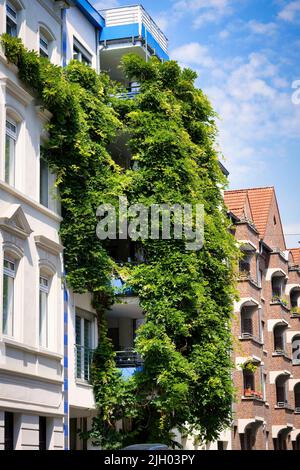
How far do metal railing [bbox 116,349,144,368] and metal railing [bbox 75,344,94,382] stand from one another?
1.60 metres

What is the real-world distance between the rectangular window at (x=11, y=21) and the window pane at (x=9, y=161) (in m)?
3.14

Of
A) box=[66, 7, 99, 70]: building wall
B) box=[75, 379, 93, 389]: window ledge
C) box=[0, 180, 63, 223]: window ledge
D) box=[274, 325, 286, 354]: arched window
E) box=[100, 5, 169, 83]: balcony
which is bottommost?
box=[75, 379, 93, 389]: window ledge

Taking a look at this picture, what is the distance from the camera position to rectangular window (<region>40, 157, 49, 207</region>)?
2670cm

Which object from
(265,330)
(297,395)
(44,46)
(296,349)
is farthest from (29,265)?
(297,395)

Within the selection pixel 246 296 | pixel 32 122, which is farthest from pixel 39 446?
pixel 246 296

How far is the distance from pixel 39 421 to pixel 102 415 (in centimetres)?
365

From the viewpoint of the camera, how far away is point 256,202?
5791cm

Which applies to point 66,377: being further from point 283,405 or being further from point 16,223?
point 283,405

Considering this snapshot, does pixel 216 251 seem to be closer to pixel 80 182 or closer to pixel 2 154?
pixel 80 182

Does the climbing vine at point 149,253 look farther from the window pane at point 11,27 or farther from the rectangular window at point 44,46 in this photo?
the window pane at point 11,27

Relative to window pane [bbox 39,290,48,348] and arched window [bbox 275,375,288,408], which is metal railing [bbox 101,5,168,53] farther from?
arched window [bbox 275,375,288,408]

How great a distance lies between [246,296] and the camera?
156 feet

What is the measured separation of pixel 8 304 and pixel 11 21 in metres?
Answer: 7.89

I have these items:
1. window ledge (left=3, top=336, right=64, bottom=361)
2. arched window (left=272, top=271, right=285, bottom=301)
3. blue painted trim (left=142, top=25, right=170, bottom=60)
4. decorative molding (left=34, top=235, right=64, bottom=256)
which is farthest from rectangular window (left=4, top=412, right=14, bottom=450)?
arched window (left=272, top=271, right=285, bottom=301)
